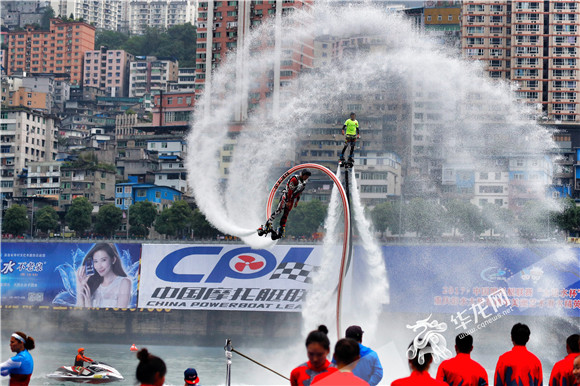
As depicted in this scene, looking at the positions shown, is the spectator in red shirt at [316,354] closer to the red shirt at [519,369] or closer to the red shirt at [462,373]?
the red shirt at [462,373]

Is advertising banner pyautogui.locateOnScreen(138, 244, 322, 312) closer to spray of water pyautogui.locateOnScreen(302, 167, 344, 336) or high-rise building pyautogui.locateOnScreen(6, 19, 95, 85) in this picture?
spray of water pyautogui.locateOnScreen(302, 167, 344, 336)

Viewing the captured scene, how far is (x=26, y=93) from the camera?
142 meters

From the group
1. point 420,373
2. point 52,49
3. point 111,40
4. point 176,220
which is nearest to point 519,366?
point 420,373

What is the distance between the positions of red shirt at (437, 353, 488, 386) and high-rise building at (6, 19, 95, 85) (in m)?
168

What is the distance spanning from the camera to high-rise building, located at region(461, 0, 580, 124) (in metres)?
98.0

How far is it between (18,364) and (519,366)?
19.5 ft

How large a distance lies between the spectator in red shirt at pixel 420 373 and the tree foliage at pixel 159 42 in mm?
159508

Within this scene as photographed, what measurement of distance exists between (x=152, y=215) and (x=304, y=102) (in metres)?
22.4

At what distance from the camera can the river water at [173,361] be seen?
40562 mm

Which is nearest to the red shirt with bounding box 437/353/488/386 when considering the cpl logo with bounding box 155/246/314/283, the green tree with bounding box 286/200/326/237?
the cpl logo with bounding box 155/246/314/283

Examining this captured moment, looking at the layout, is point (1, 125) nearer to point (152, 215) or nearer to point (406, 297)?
point (152, 215)

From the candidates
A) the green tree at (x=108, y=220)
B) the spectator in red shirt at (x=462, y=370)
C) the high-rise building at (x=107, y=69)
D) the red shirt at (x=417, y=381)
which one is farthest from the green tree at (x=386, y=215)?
the high-rise building at (x=107, y=69)

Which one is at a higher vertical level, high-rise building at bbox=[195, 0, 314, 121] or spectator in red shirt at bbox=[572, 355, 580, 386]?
high-rise building at bbox=[195, 0, 314, 121]

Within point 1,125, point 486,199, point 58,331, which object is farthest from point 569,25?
point 1,125
